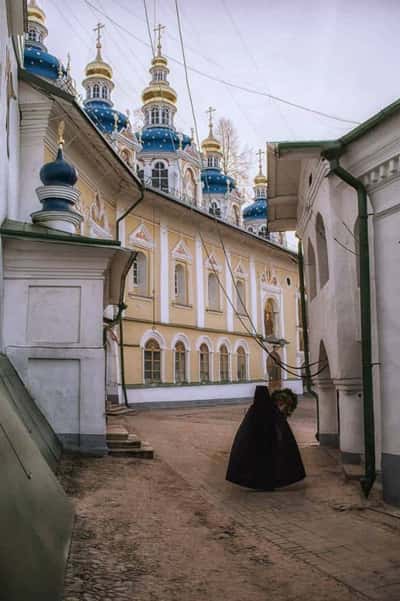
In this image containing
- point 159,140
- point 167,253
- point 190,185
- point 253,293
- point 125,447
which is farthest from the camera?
point 190,185

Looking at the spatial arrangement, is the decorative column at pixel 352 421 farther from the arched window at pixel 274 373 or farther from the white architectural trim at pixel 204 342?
the arched window at pixel 274 373

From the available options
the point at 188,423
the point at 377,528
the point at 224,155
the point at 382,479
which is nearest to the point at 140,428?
the point at 188,423

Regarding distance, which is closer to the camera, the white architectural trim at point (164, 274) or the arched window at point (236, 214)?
the white architectural trim at point (164, 274)

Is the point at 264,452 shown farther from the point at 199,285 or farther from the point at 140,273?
the point at 199,285

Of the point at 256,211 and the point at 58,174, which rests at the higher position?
the point at 256,211

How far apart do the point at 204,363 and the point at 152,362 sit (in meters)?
4.01

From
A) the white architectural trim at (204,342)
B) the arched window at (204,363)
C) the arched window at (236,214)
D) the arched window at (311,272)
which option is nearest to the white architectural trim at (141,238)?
the white architectural trim at (204,342)

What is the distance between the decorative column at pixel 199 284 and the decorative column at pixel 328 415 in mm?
13534

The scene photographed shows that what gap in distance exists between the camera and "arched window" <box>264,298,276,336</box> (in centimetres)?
3111

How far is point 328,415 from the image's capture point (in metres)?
11.1

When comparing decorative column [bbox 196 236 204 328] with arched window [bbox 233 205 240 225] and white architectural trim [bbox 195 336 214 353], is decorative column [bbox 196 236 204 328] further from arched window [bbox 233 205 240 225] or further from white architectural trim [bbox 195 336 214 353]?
arched window [bbox 233 205 240 225]

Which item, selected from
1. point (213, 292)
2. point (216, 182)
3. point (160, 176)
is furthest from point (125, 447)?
point (216, 182)

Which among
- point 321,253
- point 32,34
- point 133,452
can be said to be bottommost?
point 133,452

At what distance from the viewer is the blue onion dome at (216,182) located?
36.7 metres
